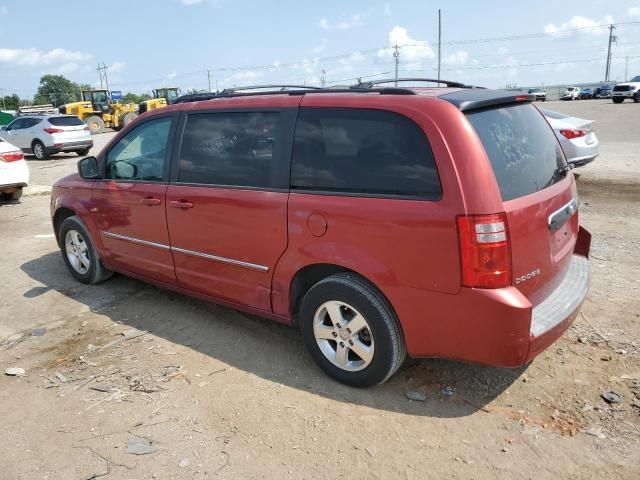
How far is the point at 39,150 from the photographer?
1897cm

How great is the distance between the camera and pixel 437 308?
2881mm

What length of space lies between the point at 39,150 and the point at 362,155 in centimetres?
1915

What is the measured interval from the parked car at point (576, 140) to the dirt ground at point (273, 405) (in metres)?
5.10

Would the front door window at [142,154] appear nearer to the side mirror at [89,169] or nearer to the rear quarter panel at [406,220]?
the side mirror at [89,169]

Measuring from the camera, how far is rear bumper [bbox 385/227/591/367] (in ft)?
8.97

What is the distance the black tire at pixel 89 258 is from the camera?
5.28 m

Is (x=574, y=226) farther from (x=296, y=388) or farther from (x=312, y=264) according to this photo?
(x=296, y=388)

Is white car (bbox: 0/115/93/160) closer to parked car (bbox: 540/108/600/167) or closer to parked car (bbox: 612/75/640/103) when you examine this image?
parked car (bbox: 540/108/600/167)

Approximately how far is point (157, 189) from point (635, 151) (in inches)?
524

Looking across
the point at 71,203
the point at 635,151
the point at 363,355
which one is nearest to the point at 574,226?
the point at 363,355

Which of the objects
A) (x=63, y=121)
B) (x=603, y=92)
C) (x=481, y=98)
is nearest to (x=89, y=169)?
(x=481, y=98)

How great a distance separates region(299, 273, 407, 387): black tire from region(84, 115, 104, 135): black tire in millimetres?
33129

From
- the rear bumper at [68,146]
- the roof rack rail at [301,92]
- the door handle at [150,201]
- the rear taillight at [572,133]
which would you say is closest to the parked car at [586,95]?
the rear bumper at [68,146]

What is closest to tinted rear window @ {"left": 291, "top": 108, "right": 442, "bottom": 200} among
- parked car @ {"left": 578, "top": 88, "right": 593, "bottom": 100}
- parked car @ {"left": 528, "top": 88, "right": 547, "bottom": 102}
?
parked car @ {"left": 528, "top": 88, "right": 547, "bottom": 102}
